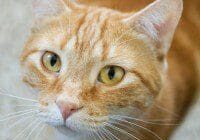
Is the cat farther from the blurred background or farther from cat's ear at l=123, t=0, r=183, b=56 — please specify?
the blurred background

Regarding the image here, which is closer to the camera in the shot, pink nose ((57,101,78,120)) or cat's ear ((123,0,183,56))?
pink nose ((57,101,78,120))

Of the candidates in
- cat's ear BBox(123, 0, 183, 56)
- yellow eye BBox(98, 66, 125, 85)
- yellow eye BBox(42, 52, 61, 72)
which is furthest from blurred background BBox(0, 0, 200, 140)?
cat's ear BBox(123, 0, 183, 56)

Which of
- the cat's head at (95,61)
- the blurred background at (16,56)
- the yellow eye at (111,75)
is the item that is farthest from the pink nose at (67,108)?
the blurred background at (16,56)

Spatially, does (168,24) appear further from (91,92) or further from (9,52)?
(9,52)

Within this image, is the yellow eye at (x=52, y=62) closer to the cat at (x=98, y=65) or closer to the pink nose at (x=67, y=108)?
the cat at (x=98, y=65)

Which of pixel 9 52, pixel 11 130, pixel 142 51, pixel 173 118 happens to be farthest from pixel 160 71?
pixel 9 52

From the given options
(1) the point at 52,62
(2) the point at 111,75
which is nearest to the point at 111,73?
(2) the point at 111,75

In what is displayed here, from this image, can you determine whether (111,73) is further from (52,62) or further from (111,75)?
(52,62)
